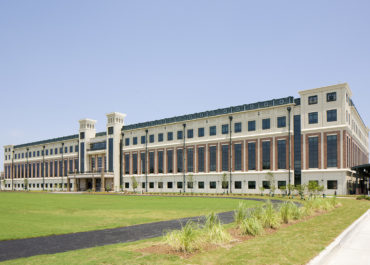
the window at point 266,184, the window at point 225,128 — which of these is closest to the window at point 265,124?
the window at point 225,128

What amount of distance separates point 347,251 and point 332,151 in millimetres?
51145

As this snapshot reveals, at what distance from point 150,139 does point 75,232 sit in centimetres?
7193

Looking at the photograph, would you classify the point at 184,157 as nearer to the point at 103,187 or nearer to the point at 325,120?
the point at 103,187

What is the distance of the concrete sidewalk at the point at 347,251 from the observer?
1044 centimetres

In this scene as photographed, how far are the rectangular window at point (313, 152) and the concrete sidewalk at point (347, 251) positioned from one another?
46.8 metres

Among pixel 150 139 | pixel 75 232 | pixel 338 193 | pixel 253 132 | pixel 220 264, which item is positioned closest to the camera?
pixel 220 264

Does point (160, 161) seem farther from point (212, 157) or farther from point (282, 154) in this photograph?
point (282, 154)

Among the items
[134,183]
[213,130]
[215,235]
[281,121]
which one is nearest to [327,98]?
[281,121]

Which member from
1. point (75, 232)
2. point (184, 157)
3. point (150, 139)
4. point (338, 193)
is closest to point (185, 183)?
point (184, 157)

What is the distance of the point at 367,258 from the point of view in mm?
10961

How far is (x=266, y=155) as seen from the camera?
66562 millimetres

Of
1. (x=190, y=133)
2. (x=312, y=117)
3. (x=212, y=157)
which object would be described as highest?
(x=312, y=117)

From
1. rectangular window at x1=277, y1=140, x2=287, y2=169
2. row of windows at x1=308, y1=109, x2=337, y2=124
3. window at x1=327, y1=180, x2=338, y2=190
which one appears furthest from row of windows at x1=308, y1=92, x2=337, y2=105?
window at x1=327, y1=180, x2=338, y2=190

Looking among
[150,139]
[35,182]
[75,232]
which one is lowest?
[35,182]
